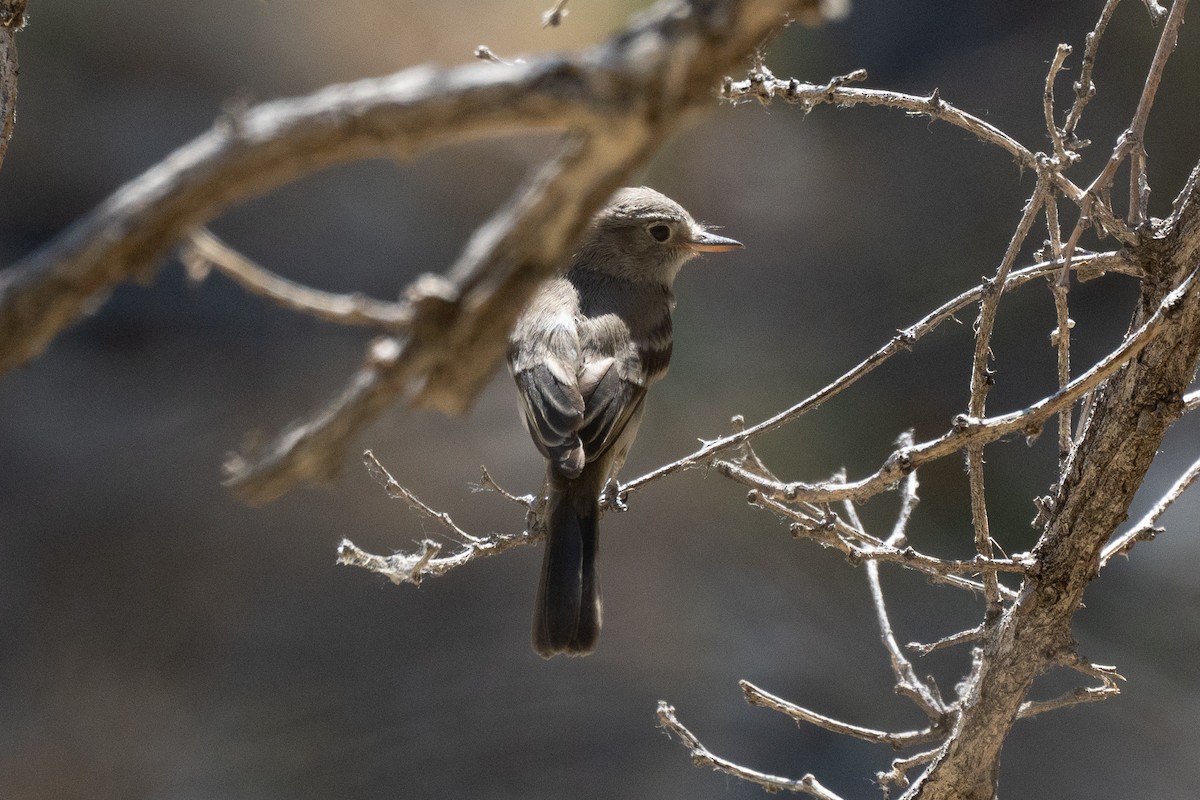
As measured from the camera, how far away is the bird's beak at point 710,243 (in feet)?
12.8

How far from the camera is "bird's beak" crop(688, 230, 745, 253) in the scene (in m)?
3.90

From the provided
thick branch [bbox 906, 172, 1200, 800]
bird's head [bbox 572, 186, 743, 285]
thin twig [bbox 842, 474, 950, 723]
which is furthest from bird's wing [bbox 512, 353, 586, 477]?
thick branch [bbox 906, 172, 1200, 800]

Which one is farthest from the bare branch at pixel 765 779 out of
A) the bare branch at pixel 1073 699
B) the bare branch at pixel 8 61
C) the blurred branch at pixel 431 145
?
the bare branch at pixel 8 61

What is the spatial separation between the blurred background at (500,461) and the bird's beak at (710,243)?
8.81 ft

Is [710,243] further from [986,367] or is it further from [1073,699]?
[1073,699]

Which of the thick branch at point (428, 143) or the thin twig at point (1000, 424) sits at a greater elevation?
the thin twig at point (1000, 424)

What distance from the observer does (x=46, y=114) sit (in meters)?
6.86

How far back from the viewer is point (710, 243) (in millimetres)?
3982

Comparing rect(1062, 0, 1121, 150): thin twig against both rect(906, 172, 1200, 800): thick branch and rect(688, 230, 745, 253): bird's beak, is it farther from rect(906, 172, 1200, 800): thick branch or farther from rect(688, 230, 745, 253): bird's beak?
rect(688, 230, 745, 253): bird's beak

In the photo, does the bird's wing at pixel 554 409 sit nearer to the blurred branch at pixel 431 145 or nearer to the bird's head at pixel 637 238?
the bird's head at pixel 637 238

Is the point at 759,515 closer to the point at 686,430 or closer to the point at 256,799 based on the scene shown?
the point at 686,430

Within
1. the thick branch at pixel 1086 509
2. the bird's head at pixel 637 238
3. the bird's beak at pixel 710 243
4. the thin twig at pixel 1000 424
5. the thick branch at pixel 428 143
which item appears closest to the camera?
the thick branch at pixel 428 143

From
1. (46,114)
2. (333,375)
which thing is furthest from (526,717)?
(46,114)

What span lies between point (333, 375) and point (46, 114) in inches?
92.6
